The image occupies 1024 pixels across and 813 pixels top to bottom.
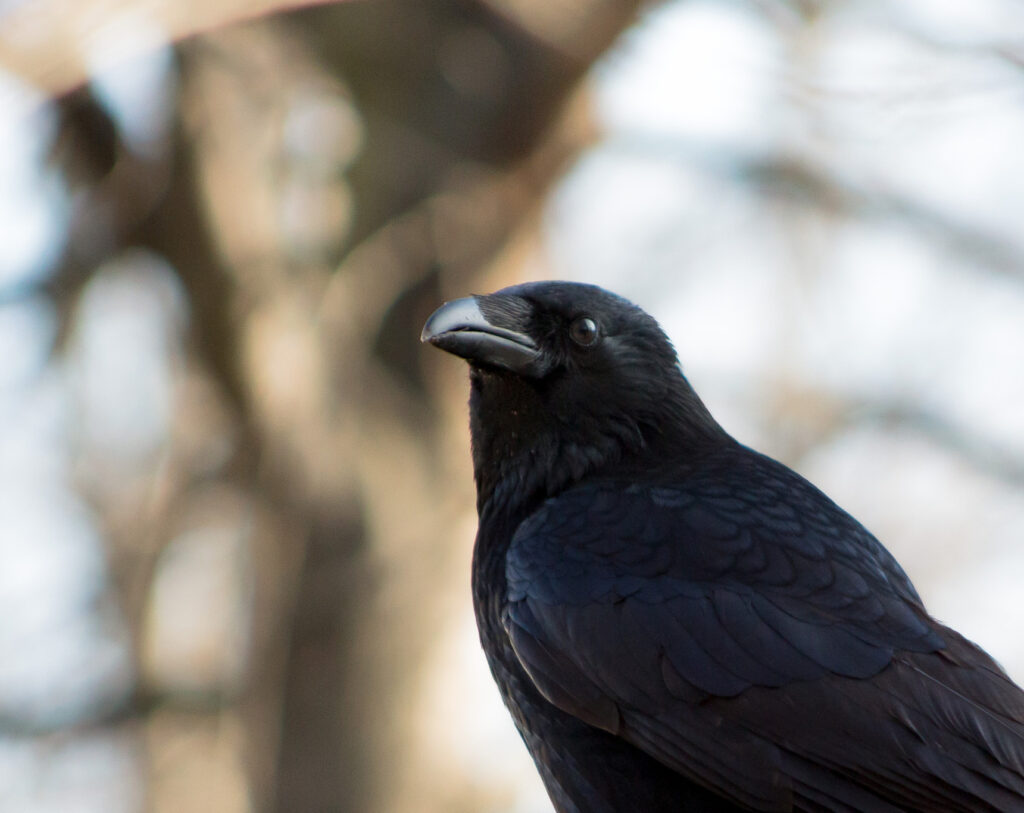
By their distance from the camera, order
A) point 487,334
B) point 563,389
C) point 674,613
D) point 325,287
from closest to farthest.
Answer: point 674,613
point 487,334
point 563,389
point 325,287

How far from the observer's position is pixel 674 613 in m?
2.73

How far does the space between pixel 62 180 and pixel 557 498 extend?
5152mm

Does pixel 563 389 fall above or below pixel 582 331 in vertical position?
below

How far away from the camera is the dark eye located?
3.28 metres

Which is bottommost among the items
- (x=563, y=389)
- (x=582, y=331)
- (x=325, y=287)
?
(x=563, y=389)

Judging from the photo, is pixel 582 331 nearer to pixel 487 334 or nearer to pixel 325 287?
pixel 487 334

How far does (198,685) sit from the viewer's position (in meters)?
7.93

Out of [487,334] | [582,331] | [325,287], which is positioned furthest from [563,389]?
[325,287]

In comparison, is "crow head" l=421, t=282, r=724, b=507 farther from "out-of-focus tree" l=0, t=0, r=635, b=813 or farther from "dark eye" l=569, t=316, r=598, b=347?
"out-of-focus tree" l=0, t=0, r=635, b=813

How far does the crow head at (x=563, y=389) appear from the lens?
322cm

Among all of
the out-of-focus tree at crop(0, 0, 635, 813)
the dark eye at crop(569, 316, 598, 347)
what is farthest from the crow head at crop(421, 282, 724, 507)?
the out-of-focus tree at crop(0, 0, 635, 813)

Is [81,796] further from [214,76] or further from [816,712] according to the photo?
[816,712]

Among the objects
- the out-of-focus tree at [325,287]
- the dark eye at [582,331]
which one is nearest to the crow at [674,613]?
the dark eye at [582,331]

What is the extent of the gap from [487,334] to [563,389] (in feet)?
0.92
